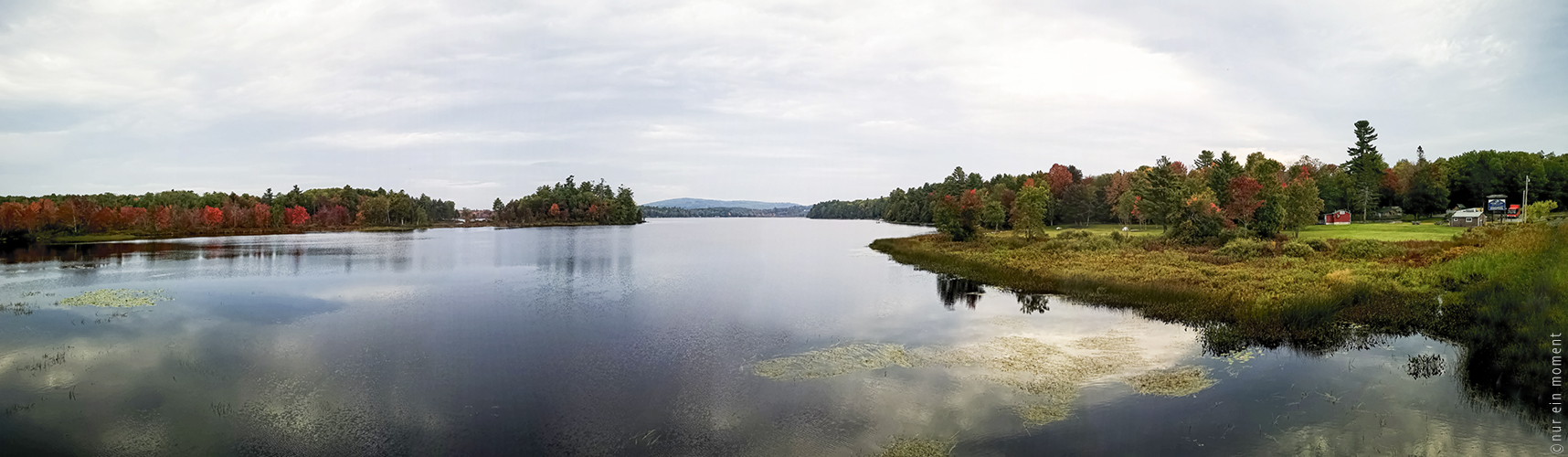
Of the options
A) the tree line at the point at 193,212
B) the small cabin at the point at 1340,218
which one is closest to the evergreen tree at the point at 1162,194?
the small cabin at the point at 1340,218

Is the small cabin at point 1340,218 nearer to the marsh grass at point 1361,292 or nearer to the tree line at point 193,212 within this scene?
the marsh grass at point 1361,292

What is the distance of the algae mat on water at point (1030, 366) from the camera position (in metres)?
17.8

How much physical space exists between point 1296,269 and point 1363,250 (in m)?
10.3

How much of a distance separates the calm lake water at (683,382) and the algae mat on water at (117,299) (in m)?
1.00

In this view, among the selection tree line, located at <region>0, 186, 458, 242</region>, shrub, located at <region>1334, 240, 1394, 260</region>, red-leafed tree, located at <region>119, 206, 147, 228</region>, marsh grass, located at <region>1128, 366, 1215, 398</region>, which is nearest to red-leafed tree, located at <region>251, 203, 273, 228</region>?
tree line, located at <region>0, 186, 458, 242</region>

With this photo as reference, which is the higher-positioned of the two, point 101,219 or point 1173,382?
point 101,219

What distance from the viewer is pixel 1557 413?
51.8ft

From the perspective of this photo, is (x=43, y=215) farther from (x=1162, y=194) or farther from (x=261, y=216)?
(x=1162, y=194)

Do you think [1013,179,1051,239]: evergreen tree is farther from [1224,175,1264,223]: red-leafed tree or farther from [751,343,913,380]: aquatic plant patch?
[751,343,913,380]: aquatic plant patch

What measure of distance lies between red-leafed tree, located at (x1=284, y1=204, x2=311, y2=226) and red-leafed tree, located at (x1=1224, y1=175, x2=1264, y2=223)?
188 metres

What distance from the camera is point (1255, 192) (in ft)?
205

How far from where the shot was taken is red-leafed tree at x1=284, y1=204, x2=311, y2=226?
16150 centimetres

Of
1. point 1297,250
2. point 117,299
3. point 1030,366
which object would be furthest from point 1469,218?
point 117,299

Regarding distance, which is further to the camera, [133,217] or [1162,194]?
[133,217]
